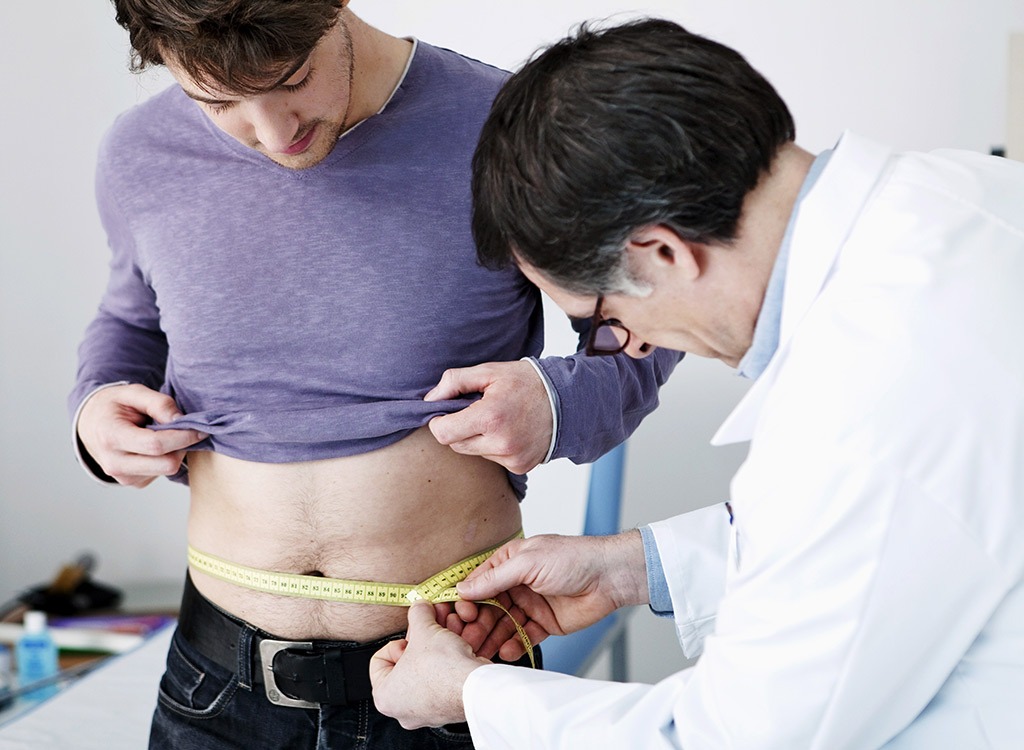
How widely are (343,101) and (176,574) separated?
279 centimetres

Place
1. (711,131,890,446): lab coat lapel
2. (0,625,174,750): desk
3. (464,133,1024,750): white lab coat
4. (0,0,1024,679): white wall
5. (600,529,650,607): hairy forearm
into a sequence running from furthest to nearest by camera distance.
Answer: (0,0,1024,679): white wall < (0,625,174,750): desk < (600,529,650,607): hairy forearm < (711,131,890,446): lab coat lapel < (464,133,1024,750): white lab coat

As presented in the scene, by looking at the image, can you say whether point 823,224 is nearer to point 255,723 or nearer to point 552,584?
point 552,584

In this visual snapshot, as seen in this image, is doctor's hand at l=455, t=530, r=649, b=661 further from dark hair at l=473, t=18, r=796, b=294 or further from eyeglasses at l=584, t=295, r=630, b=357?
dark hair at l=473, t=18, r=796, b=294

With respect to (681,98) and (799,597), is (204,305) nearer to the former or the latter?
(681,98)

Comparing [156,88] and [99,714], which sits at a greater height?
[156,88]

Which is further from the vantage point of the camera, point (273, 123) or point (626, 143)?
point (273, 123)

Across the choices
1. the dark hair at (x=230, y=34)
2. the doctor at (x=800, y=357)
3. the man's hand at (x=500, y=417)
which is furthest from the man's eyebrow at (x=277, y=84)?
the man's hand at (x=500, y=417)

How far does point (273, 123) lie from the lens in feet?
4.77

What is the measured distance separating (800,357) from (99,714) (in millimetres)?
2080

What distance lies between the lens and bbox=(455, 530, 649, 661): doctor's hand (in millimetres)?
1626

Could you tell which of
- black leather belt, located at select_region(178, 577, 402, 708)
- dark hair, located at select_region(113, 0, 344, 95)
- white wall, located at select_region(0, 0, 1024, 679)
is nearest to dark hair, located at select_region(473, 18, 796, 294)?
dark hair, located at select_region(113, 0, 344, 95)

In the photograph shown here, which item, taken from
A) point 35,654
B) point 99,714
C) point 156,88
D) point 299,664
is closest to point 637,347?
point 299,664

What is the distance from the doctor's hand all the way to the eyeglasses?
41 cm

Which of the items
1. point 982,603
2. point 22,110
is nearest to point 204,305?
point 982,603
